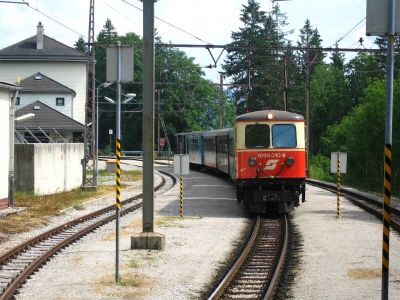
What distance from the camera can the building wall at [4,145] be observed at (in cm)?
2361

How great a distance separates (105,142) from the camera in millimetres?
99562

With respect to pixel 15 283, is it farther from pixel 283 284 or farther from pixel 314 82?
pixel 314 82

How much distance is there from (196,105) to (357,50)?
65541mm

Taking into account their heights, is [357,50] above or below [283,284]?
above

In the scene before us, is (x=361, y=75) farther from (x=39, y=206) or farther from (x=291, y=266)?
(x=291, y=266)

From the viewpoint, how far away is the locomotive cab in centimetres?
2144

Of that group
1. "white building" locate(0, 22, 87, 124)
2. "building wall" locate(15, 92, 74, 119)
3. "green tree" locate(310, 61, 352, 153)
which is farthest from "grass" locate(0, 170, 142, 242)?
"green tree" locate(310, 61, 352, 153)

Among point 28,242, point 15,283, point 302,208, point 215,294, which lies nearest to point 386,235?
point 215,294

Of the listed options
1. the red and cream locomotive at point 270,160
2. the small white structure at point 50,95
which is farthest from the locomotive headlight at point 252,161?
the small white structure at point 50,95

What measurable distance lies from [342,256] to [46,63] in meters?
60.7

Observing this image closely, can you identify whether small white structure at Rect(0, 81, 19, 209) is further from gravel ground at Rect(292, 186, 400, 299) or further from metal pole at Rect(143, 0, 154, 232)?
metal pole at Rect(143, 0, 154, 232)

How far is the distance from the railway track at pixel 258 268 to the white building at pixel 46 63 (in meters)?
52.6

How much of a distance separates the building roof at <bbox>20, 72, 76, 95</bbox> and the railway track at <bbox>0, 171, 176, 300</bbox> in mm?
44445

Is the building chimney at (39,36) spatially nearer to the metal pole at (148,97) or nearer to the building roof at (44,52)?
the building roof at (44,52)
